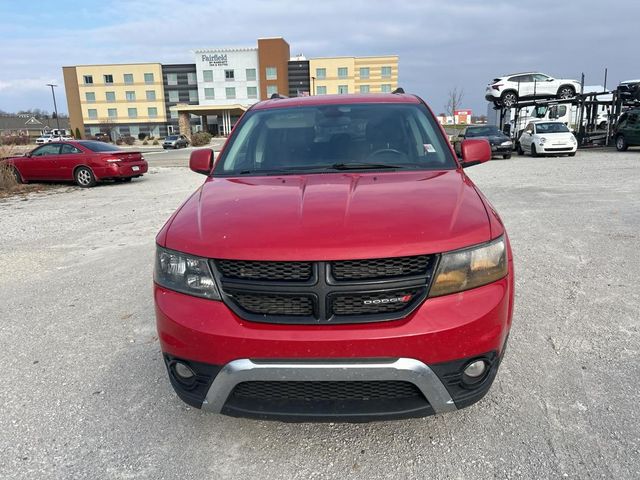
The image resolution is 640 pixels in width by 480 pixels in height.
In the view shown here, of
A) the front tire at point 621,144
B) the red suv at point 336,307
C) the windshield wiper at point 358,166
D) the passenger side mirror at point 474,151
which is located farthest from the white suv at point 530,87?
the red suv at point 336,307

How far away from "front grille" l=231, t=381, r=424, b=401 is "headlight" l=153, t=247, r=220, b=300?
0.45m

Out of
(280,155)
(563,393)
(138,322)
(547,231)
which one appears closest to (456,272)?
(563,393)

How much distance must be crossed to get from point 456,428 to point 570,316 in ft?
6.27

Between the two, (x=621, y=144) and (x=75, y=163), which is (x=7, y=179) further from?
(x=621, y=144)

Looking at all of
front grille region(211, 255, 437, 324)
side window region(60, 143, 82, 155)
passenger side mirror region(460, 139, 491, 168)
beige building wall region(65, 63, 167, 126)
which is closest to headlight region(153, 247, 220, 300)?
front grille region(211, 255, 437, 324)

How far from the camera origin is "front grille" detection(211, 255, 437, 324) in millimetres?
1990

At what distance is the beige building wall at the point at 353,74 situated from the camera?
78.4 m

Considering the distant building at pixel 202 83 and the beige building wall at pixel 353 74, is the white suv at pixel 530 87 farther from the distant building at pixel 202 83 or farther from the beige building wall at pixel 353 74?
the beige building wall at pixel 353 74

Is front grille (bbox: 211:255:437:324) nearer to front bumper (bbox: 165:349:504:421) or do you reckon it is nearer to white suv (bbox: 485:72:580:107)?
front bumper (bbox: 165:349:504:421)

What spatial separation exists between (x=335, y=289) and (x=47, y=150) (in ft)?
54.4

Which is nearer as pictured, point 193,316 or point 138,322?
point 193,316

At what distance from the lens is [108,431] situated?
254cm

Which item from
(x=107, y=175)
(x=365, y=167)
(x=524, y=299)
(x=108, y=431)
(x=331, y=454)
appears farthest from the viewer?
(x=107, y=175)

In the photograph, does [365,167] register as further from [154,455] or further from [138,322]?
[138,322]
